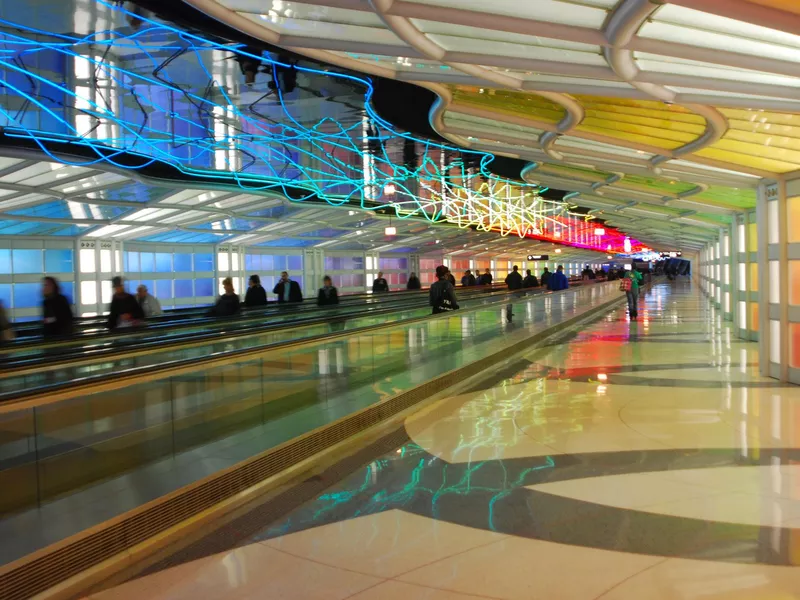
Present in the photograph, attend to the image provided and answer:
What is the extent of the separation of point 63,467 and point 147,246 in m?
23.8

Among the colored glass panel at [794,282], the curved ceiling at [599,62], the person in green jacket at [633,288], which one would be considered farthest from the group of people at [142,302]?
the person in green jacket at [633,288]

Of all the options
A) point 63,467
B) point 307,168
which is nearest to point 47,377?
point 63,467

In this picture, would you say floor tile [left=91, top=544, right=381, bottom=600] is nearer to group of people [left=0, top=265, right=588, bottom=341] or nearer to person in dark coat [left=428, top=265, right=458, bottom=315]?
group of people [left=0, top=265, right=588, bottom=341]

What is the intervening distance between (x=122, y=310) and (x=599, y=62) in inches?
310

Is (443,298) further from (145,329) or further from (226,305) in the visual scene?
(145,329)

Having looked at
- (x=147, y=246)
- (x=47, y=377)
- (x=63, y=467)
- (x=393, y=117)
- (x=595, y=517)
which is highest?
(x=393, y=117)

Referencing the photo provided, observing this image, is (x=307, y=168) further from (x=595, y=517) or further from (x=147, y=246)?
(x=595, y=517)

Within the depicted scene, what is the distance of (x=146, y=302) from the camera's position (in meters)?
13.3

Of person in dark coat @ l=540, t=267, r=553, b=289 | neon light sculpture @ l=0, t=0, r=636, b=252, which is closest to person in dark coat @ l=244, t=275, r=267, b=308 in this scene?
neon light sculpture @ l=0, t=0, r=636, b=252

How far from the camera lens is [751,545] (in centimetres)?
476

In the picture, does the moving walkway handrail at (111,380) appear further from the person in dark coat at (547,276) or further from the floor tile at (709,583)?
the person in dark coat at (547,276)

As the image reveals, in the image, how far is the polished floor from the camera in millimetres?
4305

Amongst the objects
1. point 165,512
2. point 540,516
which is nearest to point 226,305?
point 165,512

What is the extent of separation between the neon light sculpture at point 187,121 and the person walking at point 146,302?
11.3 ft
